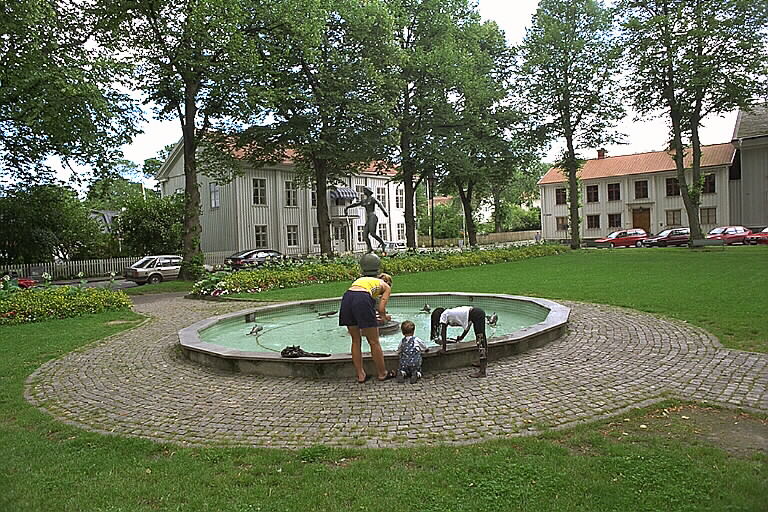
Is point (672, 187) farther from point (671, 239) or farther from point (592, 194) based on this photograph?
point (671, 239)

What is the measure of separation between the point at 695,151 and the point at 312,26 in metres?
25.4

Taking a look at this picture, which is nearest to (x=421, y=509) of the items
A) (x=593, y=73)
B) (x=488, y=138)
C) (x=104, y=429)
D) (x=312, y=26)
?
(x=104, y=429)

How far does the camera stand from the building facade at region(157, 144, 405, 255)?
3841cm

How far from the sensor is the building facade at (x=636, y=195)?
1818 inches

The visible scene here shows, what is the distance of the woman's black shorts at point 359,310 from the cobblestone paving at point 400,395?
824 millimetres

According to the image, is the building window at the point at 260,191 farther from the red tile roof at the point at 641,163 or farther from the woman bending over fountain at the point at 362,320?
the woman bending over fountain at the point at 362,320

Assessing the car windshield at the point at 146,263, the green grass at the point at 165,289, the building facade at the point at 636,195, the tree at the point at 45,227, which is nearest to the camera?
the green grass at the point at 165,289

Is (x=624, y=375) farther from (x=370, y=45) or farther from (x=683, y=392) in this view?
(x=370, y=45)

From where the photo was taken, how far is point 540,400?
5.87 m

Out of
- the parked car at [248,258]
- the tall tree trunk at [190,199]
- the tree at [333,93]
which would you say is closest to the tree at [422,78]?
the tree at [333,93]

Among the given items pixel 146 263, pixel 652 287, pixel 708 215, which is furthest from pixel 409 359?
pixel 708 215

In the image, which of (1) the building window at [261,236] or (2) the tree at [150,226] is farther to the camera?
(1) the building window at [261,236]

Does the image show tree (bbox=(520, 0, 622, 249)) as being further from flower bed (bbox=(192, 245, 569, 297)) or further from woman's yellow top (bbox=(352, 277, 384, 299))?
woman's yellow top (bbox=(352, 277, 384, 299))

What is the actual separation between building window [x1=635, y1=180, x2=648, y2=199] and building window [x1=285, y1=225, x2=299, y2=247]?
108ft
